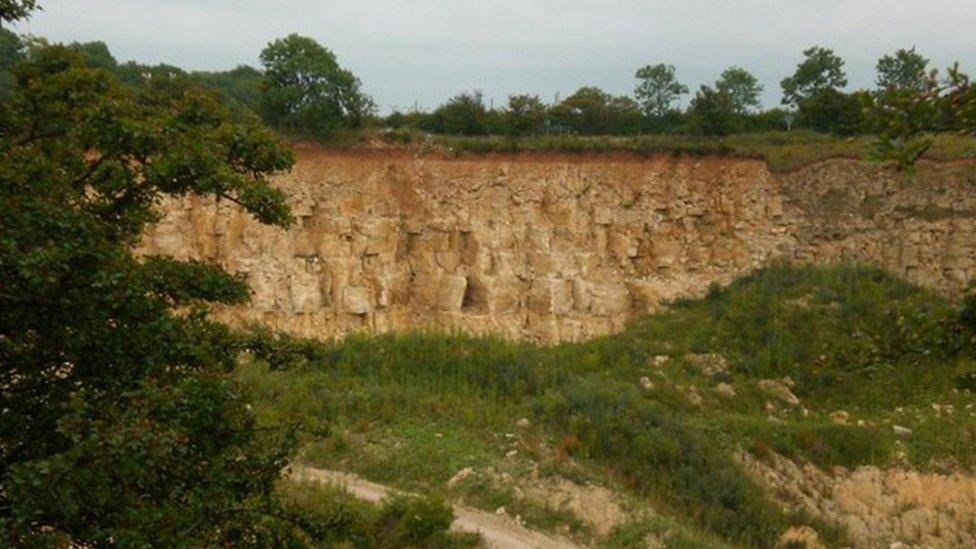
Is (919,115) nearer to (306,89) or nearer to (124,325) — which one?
(124,325)

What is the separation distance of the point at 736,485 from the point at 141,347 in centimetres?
1254

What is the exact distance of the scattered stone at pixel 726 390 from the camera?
20.9 m

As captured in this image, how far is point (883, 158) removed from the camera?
4.05 meters

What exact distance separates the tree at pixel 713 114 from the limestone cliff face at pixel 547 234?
1.98m

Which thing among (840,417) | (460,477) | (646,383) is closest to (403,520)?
(460,477)

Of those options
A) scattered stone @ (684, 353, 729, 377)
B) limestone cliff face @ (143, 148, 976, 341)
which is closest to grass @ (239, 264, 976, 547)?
scattered stone @ (684, 353, 729, 377)

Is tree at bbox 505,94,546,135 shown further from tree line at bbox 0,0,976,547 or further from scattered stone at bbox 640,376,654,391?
tree line at bbox 0,0,976,547

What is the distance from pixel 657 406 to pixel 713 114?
12.7m

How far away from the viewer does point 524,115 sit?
98.5 ft

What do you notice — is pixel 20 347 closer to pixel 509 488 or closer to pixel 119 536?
pixel 119 536

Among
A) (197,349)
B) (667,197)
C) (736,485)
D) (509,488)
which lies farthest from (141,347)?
(667,197)

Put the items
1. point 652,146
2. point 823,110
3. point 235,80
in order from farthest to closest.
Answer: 1. point 235,80
2. point 823,110
3. point 652,146

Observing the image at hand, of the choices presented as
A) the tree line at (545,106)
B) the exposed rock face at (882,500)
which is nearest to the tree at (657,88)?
the tree line at (545,106)

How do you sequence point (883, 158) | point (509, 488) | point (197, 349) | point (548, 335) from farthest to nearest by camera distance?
point (548, 335)
point (509, 488)
point (197, 349)
point (883, 158)
